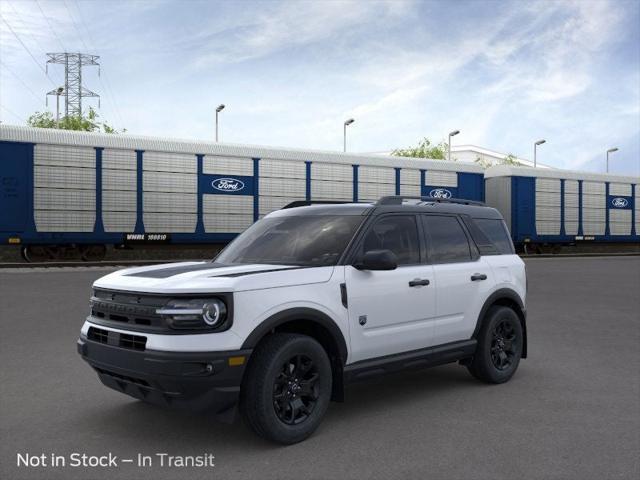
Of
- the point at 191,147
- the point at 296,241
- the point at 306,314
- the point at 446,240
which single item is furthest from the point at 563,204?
the point at 306,314

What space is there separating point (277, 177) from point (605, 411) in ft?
69.1

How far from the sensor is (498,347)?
6.49 meters

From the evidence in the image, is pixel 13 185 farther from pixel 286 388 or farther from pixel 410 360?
pixel 286 388

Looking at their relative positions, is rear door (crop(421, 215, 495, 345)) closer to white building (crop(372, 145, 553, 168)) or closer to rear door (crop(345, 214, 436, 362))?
rear door (crop(345, 214, 436, 362))

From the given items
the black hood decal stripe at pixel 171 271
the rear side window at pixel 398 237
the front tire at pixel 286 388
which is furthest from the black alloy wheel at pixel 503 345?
the black hood decal stripe at pixel 171 271

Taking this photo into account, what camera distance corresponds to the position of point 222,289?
4.21 metres

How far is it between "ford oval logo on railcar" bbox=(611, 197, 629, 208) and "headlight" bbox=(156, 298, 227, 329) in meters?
36.2

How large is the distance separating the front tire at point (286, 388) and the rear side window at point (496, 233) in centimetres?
277

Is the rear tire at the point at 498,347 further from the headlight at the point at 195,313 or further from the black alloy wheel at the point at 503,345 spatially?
the headlight at the point at 195,313

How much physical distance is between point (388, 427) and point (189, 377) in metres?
1.71

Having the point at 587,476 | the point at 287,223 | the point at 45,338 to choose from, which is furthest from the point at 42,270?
the point at 587,476

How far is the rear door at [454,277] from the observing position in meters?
5.80

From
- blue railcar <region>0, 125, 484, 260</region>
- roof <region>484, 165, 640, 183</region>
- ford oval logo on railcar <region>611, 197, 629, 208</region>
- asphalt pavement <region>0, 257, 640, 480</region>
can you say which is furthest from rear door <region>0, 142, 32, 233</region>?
ford oval logo on railcar <region>611, 197, 629, 208</region>

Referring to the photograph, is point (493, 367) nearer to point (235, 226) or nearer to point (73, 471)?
point (73, 471)
